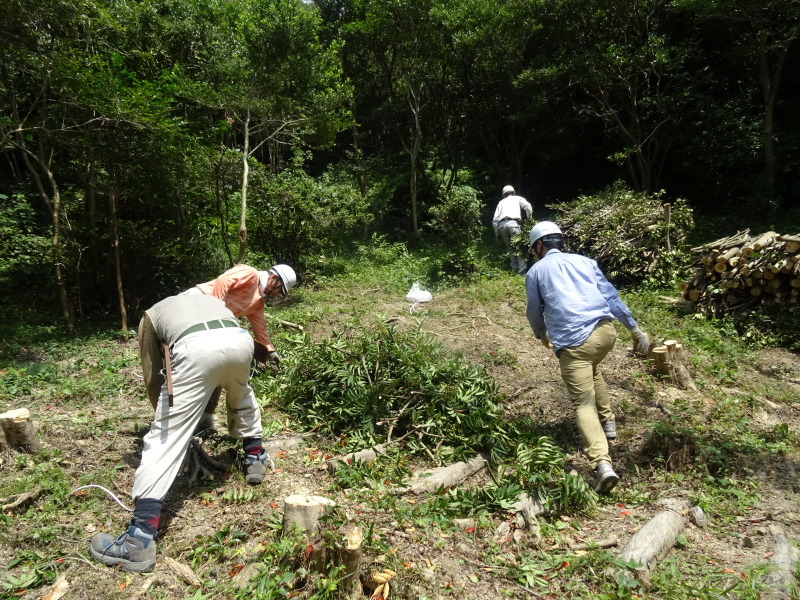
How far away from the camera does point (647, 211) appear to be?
8758 mm

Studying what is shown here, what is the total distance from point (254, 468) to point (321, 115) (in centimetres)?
907

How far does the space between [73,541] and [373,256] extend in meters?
10.1

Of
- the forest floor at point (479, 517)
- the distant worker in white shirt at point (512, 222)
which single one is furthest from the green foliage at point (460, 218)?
the forest floor at point (479, 517)

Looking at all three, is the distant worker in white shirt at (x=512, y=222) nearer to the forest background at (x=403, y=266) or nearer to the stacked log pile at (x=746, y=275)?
the forest background at (x=403, y=266)

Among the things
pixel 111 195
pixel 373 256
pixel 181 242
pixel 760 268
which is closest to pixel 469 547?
pixel 760 268

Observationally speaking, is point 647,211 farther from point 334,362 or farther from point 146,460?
point 146,460

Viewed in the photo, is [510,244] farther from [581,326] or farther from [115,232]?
[115,232]

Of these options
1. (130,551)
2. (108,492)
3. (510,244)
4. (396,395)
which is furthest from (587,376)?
(510,244)

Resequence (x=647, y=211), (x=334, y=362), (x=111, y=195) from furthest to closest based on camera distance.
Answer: (x=647, y=211)
(x=111, y=195)
(x=334, y=362)

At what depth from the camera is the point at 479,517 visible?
313 centimetres

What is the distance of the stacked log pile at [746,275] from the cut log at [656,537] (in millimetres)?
4220

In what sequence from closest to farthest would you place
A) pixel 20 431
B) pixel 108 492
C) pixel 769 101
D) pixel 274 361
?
pixel 108 492 → pixel 20 431 → pixel 274 361 → pixel 769 101

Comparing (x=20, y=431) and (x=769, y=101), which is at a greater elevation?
(x=769, y=101)

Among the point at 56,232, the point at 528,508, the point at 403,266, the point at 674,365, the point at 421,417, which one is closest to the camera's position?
the point at 528,508
